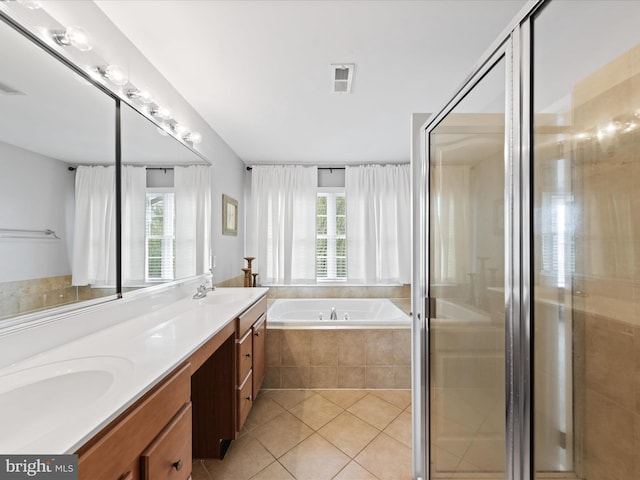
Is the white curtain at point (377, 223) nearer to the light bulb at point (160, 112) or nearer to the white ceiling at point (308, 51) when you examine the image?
the white ceiling at point (308, 51)

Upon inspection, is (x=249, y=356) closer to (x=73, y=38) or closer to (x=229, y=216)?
(x=229, y=216)

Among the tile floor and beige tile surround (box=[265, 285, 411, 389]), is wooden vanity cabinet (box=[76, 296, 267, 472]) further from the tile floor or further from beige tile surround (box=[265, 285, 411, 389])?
beige tile surround (box=[265, 285, 411, 389])

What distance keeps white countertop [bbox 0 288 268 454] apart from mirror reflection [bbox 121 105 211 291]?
45 centimetres

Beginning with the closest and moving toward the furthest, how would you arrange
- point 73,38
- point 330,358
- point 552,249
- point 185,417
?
point 552,249, point 185,417, point 73,38, point 330,358

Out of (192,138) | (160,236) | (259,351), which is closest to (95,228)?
(160,236)

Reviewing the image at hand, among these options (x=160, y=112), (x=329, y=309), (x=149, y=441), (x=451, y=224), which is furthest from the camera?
(x=329, y=309)

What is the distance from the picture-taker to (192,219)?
2.31 metres

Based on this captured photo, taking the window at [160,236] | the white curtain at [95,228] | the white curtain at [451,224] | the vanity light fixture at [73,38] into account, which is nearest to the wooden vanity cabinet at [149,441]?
the white curtain at [95,228]

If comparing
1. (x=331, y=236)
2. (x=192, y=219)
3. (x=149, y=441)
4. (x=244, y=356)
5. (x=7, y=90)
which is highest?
(x=7, y=90)

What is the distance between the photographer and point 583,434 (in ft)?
2.13

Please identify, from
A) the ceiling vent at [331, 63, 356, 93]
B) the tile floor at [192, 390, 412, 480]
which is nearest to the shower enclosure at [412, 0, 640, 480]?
the tile floor at [192, 390, 412, 480]

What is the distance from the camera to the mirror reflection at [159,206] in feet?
5.22

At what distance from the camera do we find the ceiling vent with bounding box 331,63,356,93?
1761 mm

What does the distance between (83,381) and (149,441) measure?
0.29 metres
